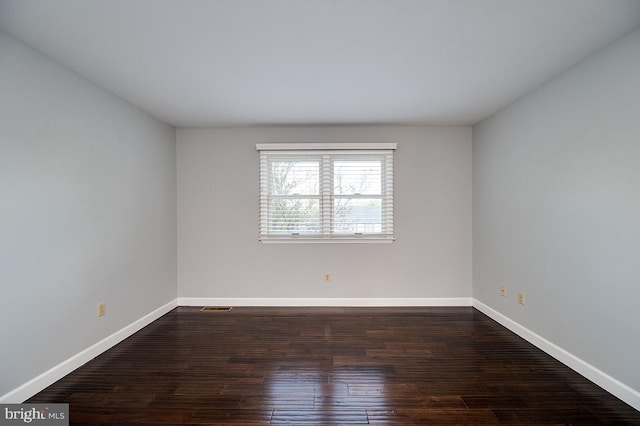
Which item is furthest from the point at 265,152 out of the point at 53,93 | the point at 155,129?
the point at 53,93

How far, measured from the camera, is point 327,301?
3.78 m

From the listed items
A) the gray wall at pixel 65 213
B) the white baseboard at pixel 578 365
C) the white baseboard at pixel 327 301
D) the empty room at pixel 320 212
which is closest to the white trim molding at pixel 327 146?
the empty room at pixel 320 212

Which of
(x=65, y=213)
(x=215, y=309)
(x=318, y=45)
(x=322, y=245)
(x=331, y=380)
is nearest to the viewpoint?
(x=318, y=45)

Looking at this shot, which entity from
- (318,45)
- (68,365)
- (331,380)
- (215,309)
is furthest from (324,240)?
(68,365)

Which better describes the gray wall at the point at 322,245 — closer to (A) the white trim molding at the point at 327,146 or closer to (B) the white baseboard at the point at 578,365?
(A) the white trim molding at the point at 327,146

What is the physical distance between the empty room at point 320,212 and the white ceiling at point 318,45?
2 cm

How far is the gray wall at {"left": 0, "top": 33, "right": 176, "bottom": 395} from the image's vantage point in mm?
1852

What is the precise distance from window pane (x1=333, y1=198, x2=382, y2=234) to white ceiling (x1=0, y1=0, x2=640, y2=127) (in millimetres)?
1321

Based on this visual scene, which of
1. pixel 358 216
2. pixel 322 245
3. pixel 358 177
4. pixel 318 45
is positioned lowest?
pixel 322 245

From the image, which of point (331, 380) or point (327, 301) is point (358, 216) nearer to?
point (327, 301)

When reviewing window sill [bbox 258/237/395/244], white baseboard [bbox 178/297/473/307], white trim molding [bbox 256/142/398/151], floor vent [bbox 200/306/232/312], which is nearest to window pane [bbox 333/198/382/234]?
window sill [bbox 258/237/395/244]

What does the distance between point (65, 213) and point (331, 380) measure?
2.49 metres

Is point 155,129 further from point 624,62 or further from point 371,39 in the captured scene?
point 624,62

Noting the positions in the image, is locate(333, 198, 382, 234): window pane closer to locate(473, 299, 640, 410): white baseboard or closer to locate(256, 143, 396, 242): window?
locate(256, 143, 396, 242): window
